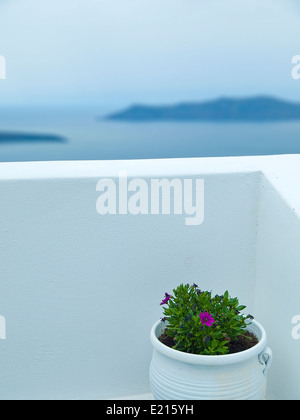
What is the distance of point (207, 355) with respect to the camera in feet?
5.50

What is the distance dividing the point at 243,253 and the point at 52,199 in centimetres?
87

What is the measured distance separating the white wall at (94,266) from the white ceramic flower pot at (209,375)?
17.0 inches

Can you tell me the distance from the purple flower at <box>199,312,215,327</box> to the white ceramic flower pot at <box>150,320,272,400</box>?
12 cm

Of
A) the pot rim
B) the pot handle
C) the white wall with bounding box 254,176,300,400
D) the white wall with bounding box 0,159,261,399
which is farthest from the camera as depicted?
the white wall with bounding box 0,159,261,399

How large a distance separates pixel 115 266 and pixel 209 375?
64 cm

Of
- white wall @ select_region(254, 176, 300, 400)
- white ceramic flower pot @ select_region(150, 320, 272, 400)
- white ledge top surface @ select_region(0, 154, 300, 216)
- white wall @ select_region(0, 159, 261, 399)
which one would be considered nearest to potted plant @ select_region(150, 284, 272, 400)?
white ceramic flower pot @ select_region(150, 320, 272, 400)

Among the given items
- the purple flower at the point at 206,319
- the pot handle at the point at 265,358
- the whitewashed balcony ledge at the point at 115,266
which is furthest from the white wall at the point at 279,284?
the purple flower at the point at 206,319

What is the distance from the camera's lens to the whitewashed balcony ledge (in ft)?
6.61

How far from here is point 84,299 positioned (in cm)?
211

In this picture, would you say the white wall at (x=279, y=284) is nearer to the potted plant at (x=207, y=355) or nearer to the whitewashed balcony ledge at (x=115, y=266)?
the whitewashed balcony ledge at (x=115, y=266)

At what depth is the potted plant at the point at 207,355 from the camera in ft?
5.47

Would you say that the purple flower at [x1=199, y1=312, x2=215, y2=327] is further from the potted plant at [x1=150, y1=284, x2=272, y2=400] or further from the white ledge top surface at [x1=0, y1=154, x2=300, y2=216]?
the white ledge top surface at [x1=0, y1=154, x2=300, y2=216]

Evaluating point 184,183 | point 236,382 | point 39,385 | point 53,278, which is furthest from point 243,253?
point 39,385
